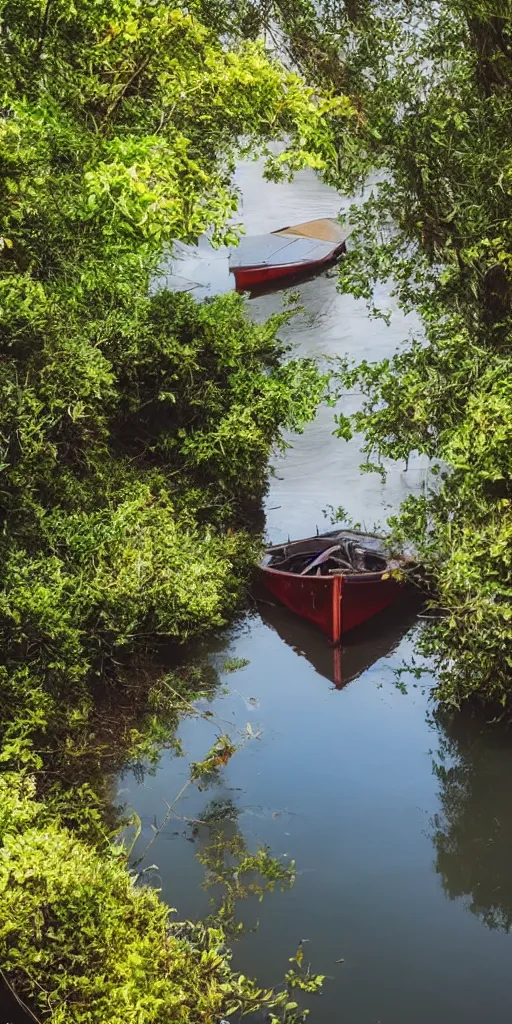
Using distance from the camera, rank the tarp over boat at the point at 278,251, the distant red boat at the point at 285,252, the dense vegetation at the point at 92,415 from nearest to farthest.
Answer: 1. the dense vegetation at the point at 92,415
2. the distant red boat at the point at 285,252
3. the tarp over boat at the point at 278,251

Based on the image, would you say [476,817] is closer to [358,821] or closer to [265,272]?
[358,821]

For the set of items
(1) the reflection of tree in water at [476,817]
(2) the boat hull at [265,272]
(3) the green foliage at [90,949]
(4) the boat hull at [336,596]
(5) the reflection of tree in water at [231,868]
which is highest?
(2) the boat hull at [265,272]

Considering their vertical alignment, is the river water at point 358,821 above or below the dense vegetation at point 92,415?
below

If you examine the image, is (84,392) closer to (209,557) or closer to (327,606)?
(209,557)

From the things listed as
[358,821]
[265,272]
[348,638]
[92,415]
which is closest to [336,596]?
[348,638]

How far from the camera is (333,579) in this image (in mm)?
12188

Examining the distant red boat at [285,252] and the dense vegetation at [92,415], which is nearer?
the dense vegetation at [92,415]

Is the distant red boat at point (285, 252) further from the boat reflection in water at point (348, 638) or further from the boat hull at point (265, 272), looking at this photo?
the boat reflection in water at point (348, 638)

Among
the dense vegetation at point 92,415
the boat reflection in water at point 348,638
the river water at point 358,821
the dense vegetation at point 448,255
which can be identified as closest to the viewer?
the dense vegetation at point 92,415

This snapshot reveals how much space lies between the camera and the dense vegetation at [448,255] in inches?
376

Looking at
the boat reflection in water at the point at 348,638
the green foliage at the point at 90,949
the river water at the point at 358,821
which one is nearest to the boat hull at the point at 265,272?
the boat reflection in water at the point at 348,638

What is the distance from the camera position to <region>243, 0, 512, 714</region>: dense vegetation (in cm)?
955

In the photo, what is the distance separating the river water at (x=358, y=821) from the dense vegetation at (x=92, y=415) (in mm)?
830

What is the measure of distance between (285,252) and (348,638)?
41.9ft
